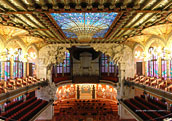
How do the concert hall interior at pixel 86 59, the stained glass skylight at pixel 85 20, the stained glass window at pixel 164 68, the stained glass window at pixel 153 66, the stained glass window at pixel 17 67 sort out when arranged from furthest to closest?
the stained glass window at pixel 153 66 < the stained glass window at pixel 17 67 < the stained glass window at pixel 164 68 < the stained glass skylight at pixel 85 20 < the concert hall interior at pixel 86 59

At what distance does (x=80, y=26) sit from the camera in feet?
29.1

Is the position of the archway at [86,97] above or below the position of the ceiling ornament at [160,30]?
below

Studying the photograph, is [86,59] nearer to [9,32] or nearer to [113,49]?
[113,49]

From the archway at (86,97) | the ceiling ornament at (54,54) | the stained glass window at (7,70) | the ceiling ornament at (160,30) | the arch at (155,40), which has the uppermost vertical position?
the ceiling ornament at (160,30)

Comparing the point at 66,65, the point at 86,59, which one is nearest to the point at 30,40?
the point at 66,65

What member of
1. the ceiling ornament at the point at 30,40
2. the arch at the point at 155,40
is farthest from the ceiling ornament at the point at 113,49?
the ceiling ornament at the point at 30,40

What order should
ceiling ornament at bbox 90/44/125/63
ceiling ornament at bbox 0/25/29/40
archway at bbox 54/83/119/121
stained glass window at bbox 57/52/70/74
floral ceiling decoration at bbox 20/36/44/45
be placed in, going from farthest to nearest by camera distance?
1. stained glass window at bbox 57/52/70/74
2. archway at bbox 54/83/119/121
3. ceiling ornament at bbox 90/44/125/63
4. floral ceiling decoration at bbox 20/36/44/45
5. ceiling ornament at bbox 0/25/29/40

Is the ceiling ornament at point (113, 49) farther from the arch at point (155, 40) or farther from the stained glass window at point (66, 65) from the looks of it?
the stained glass window at point (66, 65)

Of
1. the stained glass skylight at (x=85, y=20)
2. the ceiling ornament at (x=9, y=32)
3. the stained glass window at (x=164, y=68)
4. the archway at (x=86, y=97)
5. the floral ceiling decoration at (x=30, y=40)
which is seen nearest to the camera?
the stained glass skylight at (x=85, y=20)

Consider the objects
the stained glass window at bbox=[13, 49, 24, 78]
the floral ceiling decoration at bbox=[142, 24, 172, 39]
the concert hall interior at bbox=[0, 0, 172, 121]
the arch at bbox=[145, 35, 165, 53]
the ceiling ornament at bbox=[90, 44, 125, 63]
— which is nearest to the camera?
the concert hall interior at bbox=[0, 0, 172, 121]

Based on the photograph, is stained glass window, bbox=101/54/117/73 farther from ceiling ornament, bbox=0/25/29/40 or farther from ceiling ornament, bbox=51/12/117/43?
ceiling ornament, bbox=0/25/29/40

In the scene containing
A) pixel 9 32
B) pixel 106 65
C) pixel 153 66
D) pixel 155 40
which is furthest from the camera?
pixel 106 65

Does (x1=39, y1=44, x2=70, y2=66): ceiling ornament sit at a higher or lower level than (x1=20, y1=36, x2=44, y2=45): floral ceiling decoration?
lower

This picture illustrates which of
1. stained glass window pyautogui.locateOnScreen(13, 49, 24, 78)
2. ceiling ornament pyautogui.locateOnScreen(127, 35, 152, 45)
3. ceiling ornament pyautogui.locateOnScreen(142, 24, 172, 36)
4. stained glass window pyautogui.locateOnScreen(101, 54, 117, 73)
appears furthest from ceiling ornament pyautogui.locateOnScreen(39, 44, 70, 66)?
stained glass window pyautogui.locateOnScreen(101, 54, 117, 73)
